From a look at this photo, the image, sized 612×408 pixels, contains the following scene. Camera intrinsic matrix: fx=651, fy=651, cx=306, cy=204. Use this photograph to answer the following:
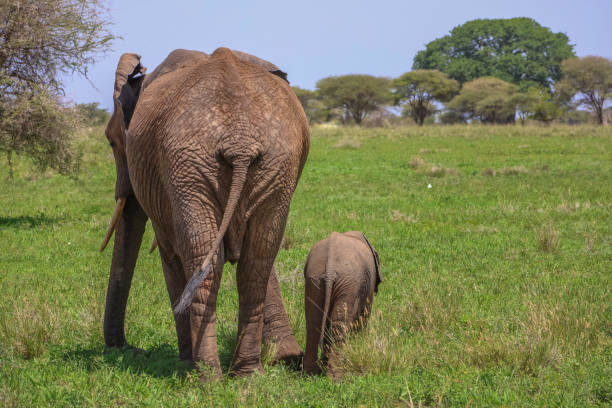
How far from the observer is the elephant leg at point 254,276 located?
409 cm

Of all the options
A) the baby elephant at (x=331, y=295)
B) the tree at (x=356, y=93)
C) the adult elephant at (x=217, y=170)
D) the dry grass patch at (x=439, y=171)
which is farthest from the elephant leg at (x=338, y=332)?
the tree at (x=356, y=93)

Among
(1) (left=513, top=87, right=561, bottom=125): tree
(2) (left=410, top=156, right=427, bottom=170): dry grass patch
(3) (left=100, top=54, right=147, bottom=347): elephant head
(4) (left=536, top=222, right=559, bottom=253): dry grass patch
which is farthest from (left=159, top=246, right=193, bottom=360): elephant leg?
(1) (left=513, top=87, right=561, bottom=125): tree

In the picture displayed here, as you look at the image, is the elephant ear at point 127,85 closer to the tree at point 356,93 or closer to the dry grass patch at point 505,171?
the dry grass patch at point 505,171

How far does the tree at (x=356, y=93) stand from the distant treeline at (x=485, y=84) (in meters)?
0.10

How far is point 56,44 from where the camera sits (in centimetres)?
1411

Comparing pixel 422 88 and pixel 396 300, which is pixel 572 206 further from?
pixel 422 88

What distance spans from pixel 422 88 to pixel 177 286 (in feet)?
202

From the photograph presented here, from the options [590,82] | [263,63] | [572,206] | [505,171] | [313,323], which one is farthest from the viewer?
[590,82]

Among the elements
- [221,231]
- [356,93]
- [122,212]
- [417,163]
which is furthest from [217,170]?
[356,93]

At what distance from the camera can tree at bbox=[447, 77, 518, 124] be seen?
5997cm

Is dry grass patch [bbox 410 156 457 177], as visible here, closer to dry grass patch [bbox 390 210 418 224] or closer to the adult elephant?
dry grass patch [bbox 390 210 418 224]

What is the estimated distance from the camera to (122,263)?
5246mm

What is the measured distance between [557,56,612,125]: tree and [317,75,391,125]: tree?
655 inches

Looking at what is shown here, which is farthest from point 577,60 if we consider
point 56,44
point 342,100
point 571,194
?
point 56,44
